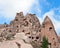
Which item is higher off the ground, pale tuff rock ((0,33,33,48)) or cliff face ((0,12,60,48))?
cliff face ((0,12,60,48))

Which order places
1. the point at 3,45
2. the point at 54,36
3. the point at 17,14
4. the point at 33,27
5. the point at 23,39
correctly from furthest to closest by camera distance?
the point at 17,14
the point at 33,27
the point at 54,36
the point at 23,39
the point at 3,45

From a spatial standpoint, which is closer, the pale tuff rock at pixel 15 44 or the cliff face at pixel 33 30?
the pale tuff rock at pixel 15 44

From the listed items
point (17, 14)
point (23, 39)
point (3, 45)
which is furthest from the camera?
point (17, 14)

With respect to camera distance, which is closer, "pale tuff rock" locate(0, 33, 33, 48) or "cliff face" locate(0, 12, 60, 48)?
"pale tuff rock" locate(0, 33, 33, 48)

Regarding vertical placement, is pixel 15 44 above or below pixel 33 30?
below

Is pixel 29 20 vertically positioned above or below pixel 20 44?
above

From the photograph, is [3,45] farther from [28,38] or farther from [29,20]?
[29,20]

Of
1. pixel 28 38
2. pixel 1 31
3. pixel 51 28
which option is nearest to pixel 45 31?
pixel 51 28

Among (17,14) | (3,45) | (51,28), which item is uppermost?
(17,14)

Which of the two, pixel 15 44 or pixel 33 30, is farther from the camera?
pixel 33 30

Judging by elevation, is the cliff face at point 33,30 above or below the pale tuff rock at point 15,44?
above

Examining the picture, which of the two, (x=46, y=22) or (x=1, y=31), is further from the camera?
(x=1, y=31)

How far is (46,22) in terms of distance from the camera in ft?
438

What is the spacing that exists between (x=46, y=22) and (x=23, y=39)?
744 inches
